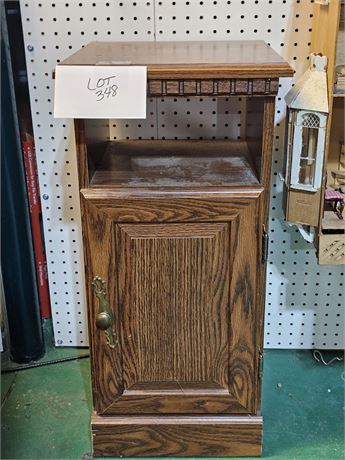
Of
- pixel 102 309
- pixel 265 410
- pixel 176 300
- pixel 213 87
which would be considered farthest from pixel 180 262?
pixel 265 410

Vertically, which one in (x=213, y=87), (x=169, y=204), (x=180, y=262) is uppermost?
(x=213, y=87)

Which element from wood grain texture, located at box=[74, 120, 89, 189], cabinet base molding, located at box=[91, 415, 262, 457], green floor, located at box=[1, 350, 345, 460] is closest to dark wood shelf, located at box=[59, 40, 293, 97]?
wood grain texture, located at box=[74, 120, 89, 189]

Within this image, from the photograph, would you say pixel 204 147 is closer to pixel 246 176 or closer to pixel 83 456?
pixel 246 176

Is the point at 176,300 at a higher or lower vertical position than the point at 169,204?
lower

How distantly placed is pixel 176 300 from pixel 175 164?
28 centimetres

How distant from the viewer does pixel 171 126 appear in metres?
1.43

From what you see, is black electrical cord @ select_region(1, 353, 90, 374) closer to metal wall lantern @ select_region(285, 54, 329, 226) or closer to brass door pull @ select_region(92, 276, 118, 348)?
brass door pull @ select_region(92, 276, 118, 348)

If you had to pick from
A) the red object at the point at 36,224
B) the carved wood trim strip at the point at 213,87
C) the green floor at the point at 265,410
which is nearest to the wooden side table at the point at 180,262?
the carved wood trim strip at the point at 213,87

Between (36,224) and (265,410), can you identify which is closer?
(265,410)

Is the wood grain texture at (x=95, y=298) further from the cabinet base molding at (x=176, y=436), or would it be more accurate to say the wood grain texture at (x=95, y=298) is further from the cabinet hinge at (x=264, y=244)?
the cabinet hinge at (x=264, y=244)

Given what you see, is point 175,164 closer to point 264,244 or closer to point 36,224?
point 264,244

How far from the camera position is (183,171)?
1.18m

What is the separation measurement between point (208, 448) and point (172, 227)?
0.53 m

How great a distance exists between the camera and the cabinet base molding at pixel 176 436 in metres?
1.29
